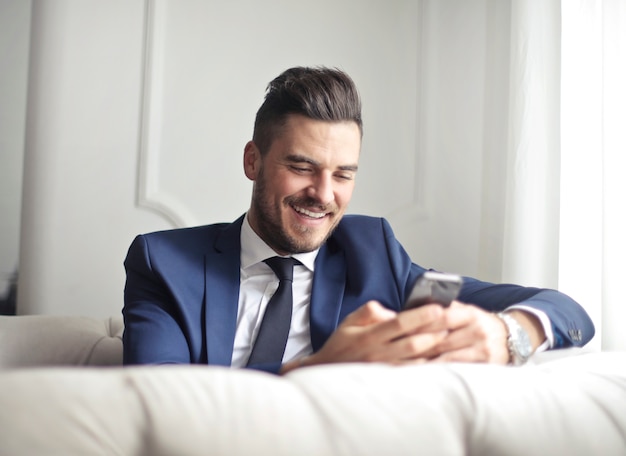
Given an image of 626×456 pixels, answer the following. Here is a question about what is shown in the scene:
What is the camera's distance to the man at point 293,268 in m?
1.41

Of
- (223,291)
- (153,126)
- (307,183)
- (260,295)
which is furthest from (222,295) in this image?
(153,126)

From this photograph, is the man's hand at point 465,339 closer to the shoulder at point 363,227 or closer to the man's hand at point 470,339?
the man's hand at point 470,339

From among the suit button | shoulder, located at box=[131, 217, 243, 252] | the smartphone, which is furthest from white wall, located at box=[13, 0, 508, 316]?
the smartphone

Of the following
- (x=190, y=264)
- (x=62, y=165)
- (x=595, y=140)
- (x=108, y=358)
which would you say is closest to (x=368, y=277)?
(x=190, y=264)

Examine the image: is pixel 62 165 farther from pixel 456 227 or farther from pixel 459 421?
pixel 459 421

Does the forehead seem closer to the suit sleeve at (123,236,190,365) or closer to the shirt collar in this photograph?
the shirt collar

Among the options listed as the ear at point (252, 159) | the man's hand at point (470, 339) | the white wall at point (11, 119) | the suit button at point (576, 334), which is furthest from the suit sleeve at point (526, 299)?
the white wall at point (11, 119)

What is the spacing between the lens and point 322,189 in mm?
1604

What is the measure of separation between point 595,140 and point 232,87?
52.7 inches

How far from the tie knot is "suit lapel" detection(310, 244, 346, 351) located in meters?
0.06

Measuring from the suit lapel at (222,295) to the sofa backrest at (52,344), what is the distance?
0.34 meters

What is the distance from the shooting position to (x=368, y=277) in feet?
5.08

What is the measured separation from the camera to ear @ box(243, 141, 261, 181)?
69.2 inches

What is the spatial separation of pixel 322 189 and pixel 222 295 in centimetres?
34
